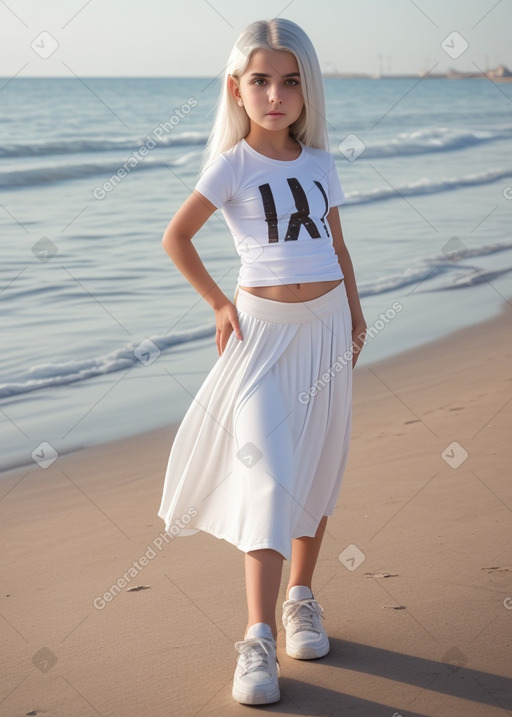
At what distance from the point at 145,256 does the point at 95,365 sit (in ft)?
11.0

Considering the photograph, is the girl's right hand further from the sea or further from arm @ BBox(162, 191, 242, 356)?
the sea

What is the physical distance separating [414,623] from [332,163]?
4.90 feet

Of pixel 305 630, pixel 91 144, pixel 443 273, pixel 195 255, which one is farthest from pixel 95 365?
pixel 91 144

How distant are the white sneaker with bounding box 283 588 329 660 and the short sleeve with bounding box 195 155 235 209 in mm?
1266

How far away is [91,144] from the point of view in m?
18.4

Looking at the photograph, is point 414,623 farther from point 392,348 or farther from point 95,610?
point 392,348

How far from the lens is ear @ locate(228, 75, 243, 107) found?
301 cm

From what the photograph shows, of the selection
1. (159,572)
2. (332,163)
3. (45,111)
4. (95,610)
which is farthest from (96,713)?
(45,111)

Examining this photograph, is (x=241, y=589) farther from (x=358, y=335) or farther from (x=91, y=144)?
(x=91, y=144)

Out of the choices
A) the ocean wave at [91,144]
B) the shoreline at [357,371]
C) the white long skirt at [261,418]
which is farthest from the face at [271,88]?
the ocean wave at [91,144]

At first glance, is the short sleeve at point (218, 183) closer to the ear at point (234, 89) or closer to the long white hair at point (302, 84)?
the long white hair at point (302, 84)

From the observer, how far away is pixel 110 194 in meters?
13.4

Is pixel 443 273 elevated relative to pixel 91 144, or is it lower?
lower

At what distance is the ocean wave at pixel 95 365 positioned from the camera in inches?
241
